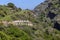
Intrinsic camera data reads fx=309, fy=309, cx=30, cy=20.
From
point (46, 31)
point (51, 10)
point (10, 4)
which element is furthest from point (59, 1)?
point (46, 31)

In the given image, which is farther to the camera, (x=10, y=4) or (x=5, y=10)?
(x=10, y=4)

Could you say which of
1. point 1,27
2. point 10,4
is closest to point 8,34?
point 1,27

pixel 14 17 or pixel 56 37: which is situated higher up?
pixel 14 17

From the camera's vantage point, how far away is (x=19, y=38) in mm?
40094

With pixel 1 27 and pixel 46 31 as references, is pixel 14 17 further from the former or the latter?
pixel 1 27

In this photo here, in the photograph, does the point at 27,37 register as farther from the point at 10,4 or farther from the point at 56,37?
the point at 10,4

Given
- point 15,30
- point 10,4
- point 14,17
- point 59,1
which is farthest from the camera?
point 59,1

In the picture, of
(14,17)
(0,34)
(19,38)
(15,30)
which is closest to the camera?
(0,34)

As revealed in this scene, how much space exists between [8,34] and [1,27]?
140 centimetres

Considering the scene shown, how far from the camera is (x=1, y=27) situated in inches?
1619

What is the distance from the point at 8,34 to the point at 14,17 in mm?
14783

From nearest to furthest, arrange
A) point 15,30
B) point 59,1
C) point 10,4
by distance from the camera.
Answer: point 15,30, point 10,4, point 59,1

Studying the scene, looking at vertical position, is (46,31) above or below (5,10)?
below

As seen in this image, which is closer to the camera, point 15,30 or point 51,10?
point 15,30
